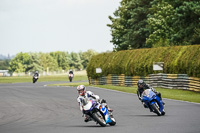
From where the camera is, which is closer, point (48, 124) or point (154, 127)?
point (154, 127)

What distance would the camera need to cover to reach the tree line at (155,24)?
4747 centimetres

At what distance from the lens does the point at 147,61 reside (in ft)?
136

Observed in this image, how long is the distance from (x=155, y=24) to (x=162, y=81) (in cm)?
2082

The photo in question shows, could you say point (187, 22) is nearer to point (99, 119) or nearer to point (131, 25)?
point (131, 25)

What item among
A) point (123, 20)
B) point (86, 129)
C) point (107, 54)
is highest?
point (123, 20)

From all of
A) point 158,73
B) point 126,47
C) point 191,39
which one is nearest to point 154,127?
point 158,73

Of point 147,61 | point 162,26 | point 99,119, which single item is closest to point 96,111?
point 99,119

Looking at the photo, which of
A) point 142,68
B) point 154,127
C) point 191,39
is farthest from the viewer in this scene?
point 191,39

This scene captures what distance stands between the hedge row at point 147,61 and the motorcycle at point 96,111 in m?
19.3

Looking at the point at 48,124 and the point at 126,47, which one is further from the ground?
the point at 126,47

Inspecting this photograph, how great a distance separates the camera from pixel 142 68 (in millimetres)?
42156

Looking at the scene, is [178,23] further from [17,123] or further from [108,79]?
[17,123]

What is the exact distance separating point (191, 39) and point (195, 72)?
54.0 ft

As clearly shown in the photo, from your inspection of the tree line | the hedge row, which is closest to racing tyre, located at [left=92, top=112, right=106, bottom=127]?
the hedge row
